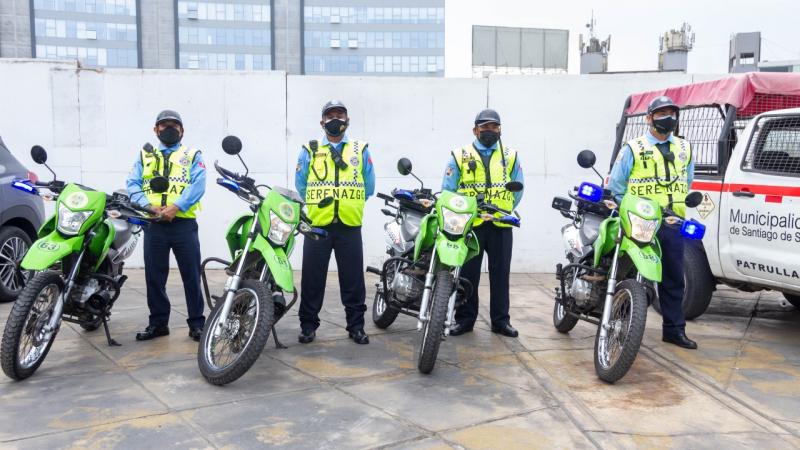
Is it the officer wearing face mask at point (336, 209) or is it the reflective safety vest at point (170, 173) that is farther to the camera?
the officer wearing face mask at point (336, 209)

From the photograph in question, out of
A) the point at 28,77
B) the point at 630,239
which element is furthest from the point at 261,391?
Answer: the point at 28,77

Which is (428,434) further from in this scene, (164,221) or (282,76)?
(282,76)

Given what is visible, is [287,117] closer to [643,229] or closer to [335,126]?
[335,126]

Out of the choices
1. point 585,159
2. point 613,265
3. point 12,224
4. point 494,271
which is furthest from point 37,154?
point 613,265

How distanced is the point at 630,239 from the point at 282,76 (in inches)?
202

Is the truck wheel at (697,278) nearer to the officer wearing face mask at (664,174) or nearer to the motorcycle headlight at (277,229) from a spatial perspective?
the officer wearing face mask at (664,174)

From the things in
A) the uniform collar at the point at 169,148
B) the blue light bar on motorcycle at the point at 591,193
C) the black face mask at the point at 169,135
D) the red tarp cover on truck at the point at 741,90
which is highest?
the red tarp cover on truck at the point at 741,90

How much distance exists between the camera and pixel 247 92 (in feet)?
27.6

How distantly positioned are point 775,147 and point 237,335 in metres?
4.25

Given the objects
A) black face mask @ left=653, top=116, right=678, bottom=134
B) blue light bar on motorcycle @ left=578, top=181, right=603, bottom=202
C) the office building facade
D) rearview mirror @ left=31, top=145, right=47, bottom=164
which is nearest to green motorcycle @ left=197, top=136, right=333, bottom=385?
rearview mirror @ left=31, top=145, right=47, bottom=164

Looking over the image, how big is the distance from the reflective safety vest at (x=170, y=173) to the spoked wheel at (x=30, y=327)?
93 centimetres

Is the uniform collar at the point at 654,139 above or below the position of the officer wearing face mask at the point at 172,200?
above

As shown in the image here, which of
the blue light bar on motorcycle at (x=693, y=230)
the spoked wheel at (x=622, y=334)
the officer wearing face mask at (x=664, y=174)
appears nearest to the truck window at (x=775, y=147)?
the officer wearing face mask at (x=664, y=174)

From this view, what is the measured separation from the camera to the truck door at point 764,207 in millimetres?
5133
